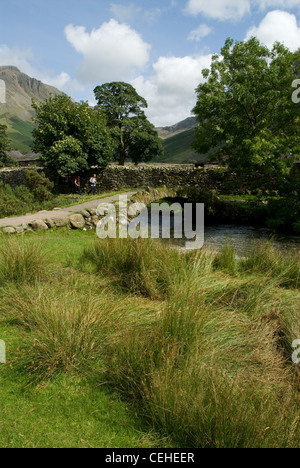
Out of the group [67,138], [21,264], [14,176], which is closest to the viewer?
[21,264]

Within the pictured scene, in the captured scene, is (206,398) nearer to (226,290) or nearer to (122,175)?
(226,290)

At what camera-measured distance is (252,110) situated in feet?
47.8

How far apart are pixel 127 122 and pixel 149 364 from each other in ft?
141

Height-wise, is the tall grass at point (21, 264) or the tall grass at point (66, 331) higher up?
the tall grass at point (21, 264)

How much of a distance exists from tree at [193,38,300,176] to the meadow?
855 cm

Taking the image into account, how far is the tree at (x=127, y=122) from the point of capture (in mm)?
42156

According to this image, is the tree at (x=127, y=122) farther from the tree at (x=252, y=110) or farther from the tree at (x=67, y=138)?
the tree at (x=252, y=110)

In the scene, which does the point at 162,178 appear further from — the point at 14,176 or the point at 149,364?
the point at 149,364

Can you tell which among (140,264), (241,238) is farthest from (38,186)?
(140,264)

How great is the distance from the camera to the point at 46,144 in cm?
2205

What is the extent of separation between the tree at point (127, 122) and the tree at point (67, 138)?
62.7 feet

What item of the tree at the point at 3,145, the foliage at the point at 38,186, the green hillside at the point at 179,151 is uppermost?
the green hillside at the point at 179,151

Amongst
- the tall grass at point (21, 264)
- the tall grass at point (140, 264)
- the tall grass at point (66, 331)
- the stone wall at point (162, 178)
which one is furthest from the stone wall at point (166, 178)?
the tall grass at point (66, 331)
